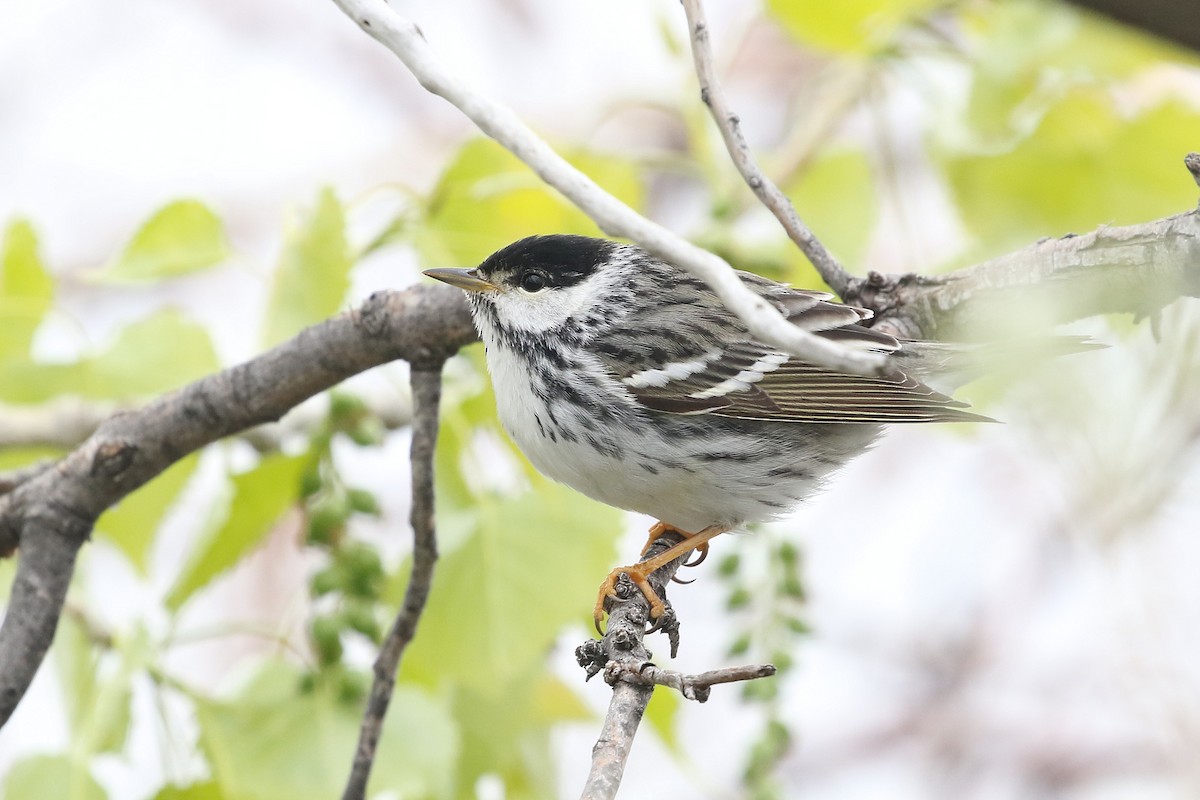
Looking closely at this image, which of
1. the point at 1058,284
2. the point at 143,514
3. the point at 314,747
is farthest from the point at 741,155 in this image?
the point at 143,514

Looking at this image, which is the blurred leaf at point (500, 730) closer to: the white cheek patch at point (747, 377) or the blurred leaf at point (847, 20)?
the white cheek patch at point (747, 377)

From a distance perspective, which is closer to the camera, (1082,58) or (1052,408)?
(1052,408)

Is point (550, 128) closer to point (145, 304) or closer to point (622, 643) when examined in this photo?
point (145, 304)

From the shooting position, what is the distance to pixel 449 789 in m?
2.39

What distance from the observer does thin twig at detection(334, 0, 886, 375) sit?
1335 millimetres

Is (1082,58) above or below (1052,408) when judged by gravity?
above

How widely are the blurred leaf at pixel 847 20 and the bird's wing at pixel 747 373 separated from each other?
864 millimetres

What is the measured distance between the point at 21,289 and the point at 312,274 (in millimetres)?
799

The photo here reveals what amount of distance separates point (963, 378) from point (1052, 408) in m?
1.63

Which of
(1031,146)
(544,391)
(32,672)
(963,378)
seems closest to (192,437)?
(32,672)

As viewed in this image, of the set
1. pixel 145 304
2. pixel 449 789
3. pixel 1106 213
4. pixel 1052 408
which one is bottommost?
pixel 1052 408

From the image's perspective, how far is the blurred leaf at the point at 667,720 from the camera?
8.67 ft

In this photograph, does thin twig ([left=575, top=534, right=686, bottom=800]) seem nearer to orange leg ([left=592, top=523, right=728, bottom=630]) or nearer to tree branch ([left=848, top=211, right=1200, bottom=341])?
orange leg ([left=592, top=523, right=728, bottom=630])

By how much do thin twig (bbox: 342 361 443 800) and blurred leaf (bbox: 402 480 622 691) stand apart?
0.79 feet
